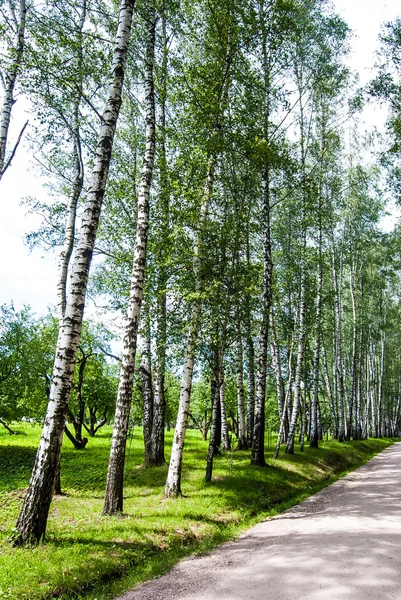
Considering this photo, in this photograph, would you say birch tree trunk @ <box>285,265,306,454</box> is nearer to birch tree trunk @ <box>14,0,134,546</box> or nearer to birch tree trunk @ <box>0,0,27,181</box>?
birch tree trunk @ <box>14,0,134,546</box>

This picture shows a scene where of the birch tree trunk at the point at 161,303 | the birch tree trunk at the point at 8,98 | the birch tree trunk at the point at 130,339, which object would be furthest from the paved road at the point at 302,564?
the birch tree trunk at the point at 8,98

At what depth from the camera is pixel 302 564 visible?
5.88m

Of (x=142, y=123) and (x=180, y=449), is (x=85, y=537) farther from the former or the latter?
(x=142, y=123)

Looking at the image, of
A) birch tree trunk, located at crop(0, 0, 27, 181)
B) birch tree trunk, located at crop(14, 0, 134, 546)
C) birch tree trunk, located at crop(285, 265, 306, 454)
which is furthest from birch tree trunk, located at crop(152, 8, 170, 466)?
birch tree trunk, located at crop(285, 265, 306, 454)

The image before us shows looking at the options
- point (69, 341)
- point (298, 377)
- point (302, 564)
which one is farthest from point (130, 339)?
point (298, 377)

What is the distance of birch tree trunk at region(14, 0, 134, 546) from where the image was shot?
6.25m

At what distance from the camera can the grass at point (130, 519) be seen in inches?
216

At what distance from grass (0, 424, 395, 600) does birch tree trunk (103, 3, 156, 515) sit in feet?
2.09

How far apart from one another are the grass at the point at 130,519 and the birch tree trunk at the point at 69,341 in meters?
0.54

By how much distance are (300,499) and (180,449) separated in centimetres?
433

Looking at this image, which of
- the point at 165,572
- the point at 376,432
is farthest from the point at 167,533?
the point at 376,432

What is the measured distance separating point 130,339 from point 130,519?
3.83m

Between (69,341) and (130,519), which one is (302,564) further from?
(69,341)

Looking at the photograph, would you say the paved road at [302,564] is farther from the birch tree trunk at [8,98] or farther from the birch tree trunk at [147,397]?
the birch tree trunk at [8,98]
